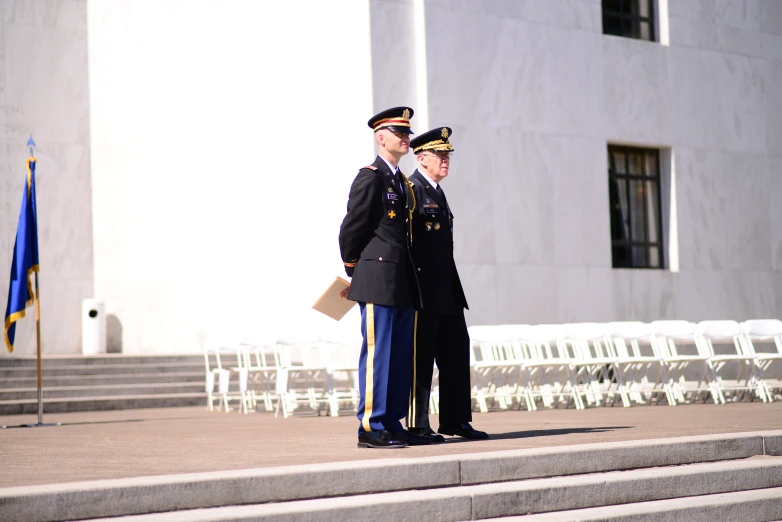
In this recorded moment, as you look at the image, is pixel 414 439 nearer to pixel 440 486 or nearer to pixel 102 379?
pixel 440 486

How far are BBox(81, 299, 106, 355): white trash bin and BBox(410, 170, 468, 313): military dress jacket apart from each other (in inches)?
451

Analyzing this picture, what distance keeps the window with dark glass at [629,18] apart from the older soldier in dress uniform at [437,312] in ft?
41.4

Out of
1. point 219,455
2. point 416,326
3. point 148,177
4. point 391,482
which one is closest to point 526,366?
Result: point 416,326

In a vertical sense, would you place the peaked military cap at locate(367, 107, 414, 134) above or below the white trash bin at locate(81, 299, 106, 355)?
above

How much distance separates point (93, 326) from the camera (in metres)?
17.9

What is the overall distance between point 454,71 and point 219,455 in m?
11.4

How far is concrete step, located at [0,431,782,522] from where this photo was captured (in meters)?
4.78

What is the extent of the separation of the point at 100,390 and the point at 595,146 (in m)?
8.58

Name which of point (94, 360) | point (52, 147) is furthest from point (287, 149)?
point (94, 360)

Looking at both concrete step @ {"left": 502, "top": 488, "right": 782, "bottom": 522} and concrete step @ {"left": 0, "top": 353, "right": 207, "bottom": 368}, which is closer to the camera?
concrete step @ {"left": 502, "top": 488, "right": 782, "bottom": 522}

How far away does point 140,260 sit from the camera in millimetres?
18406

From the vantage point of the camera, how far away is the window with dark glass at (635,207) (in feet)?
63.1

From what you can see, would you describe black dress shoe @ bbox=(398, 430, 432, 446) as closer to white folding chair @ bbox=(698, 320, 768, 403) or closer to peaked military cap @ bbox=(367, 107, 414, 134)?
peaked military cap @ bbox=(367, 107, 414, 134)

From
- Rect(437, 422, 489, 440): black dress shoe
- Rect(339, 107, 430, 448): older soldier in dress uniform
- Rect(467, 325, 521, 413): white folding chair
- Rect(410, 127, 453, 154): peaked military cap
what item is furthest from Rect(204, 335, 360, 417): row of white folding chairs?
Rect(339, 107, 430, 448): older soldier in dress uniform
